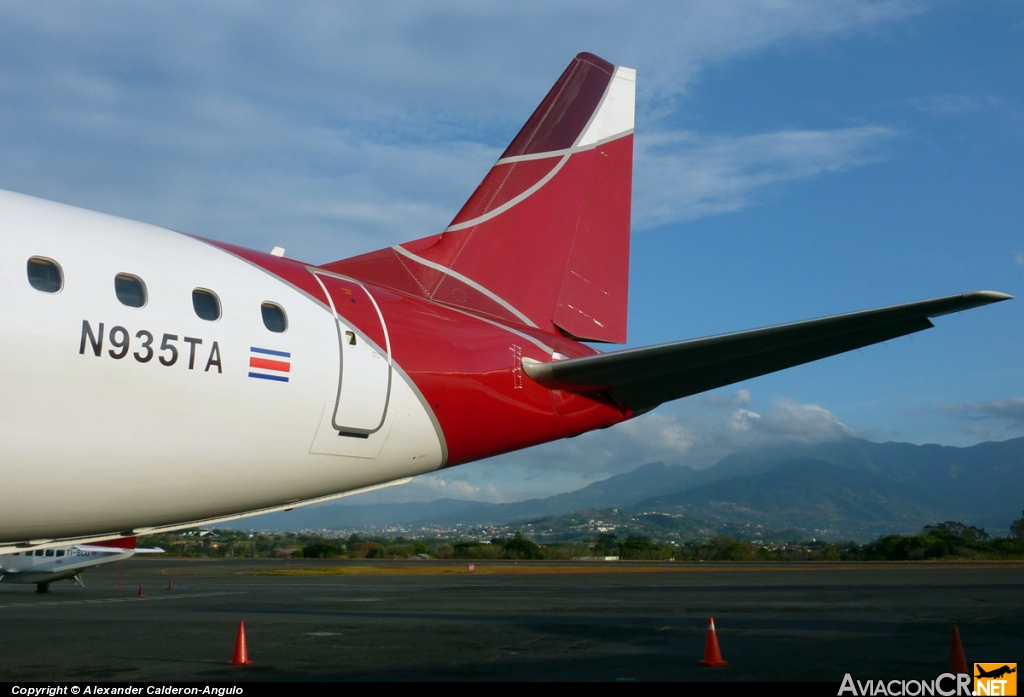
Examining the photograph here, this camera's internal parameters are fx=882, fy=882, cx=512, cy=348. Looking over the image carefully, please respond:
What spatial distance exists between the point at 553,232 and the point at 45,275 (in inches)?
272

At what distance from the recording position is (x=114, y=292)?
22.4 ft

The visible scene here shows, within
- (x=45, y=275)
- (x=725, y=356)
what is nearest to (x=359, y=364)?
(x=45, y=275)

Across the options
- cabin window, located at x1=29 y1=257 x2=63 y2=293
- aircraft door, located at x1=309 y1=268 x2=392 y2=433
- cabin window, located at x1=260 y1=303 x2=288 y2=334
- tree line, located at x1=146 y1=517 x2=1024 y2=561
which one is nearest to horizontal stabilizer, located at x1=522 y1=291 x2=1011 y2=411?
aircraft door, located at x1=309 y1=268 x2=392 y2=433

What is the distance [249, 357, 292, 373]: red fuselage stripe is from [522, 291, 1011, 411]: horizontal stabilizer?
10.1 feet

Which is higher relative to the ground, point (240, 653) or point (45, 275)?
point (45, 275)

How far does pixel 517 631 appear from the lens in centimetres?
1536

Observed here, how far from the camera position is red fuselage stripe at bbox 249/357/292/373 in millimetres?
7520

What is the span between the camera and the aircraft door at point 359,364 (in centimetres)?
825

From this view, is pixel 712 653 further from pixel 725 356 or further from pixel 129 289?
pixel 129 289

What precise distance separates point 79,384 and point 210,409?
106cm

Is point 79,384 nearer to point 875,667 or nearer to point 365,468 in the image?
point 365,468

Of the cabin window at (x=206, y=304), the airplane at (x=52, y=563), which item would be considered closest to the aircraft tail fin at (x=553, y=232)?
the cabin window at (x=206, y=304)

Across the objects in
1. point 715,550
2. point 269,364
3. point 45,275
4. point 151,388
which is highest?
point 45,275

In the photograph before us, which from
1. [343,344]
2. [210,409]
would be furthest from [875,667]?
[210,409]
